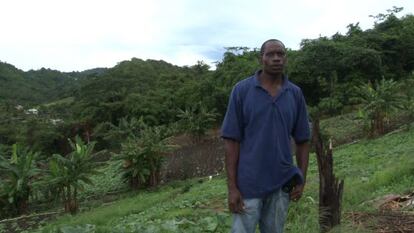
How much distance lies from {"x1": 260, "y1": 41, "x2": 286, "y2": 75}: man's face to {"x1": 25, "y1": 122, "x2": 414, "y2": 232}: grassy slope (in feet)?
6.91

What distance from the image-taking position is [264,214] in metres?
3.61

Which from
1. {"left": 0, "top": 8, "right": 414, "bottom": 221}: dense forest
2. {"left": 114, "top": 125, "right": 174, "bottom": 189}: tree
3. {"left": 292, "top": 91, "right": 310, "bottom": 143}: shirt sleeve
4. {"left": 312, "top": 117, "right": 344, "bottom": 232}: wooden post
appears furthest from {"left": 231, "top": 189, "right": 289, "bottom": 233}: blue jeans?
{"left": 0, "top": 8, "right": 414, "bottom": 221}: dense forest

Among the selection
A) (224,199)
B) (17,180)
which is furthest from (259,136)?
(17,180)

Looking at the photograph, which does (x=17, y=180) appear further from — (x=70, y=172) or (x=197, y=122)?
(x=197, y=122)

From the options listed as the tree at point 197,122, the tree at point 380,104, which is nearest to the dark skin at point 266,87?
the tree at point 380,104

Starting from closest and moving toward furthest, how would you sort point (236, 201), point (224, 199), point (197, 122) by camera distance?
point (236, 201) → point (224, 199) → point (197, 122)

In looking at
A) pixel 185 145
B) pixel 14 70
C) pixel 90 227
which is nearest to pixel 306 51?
pixel 185 145

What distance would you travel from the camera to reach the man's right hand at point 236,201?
344 centimetres

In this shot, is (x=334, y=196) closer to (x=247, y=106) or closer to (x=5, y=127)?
(x=247, y=106)

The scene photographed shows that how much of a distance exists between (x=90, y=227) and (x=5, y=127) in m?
36.7

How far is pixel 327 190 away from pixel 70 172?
11.1 metres

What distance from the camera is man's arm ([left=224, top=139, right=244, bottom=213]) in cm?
345

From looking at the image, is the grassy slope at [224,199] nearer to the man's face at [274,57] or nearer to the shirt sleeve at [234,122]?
the shirt sleeve at [234,122]

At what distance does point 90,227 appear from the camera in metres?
5.47
